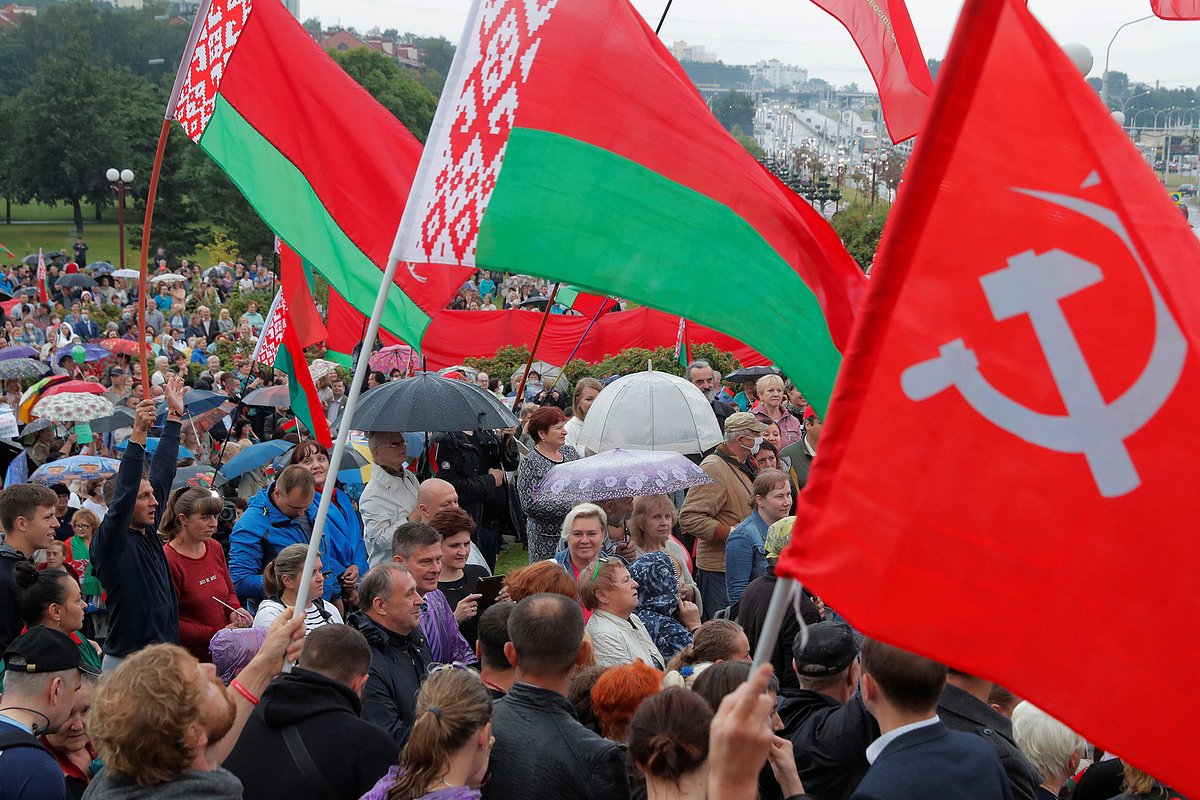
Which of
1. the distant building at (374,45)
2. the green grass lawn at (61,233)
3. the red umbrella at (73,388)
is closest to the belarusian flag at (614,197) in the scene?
the red umbrella at (73,388)

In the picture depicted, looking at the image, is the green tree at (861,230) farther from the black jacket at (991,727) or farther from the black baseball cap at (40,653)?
the black baseball cap at (40,653)

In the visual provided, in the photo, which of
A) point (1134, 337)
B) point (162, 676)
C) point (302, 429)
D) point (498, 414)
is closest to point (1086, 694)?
point (1134, 337)

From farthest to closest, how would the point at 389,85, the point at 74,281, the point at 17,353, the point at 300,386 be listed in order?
the point at 389,85
the point at 74,281
the point at 17,353
the point at 300,386

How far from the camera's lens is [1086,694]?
263 cm

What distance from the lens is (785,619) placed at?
5336mm

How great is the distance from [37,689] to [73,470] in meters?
5.00

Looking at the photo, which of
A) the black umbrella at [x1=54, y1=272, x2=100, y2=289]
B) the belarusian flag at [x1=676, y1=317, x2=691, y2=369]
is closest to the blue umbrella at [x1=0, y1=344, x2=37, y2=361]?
the belarusian flag at [x1=676, y1=317, x2=691, y2=369]

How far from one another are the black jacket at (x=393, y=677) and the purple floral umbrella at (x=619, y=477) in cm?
221

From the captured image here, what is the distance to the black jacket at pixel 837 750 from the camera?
4020mm

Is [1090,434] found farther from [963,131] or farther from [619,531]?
[619,531]

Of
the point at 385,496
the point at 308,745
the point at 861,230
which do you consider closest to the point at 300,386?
the point at 385,496

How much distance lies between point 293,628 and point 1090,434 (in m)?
2.15

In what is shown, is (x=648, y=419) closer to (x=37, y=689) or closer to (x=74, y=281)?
(x=37, y=689)

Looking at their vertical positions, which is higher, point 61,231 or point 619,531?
point 619,531
